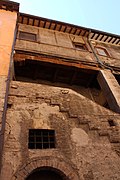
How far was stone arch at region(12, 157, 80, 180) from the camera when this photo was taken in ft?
16.1

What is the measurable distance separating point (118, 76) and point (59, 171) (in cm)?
663

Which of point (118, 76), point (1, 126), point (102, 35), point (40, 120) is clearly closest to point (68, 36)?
point (102, 35)

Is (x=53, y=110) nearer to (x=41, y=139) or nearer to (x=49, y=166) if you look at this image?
(x=41, y=139)

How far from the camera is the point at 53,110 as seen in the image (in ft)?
22.0

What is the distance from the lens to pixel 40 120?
246 inches

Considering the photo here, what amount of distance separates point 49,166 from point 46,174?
42 cm

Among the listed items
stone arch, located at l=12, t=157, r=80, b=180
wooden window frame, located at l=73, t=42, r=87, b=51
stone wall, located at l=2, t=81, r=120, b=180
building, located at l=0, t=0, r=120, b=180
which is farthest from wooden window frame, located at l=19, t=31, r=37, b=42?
stone arch, located at l=12, t=157, r=80, b=180

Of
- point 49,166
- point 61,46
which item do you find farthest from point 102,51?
point 49,166

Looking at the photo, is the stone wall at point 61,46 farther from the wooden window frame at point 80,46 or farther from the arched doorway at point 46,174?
the arched doorway at point 46,174

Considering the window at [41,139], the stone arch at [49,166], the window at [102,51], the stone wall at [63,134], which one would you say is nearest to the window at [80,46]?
the window at [102,51]

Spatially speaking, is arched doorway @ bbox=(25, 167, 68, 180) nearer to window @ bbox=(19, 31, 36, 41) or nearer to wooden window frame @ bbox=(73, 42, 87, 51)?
window @ bbox=(19, 31, 36, 41)

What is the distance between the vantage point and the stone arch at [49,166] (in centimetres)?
491

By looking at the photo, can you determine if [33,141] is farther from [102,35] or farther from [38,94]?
[102,35]

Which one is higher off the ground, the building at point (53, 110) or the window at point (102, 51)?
the window at point (102, 51)
